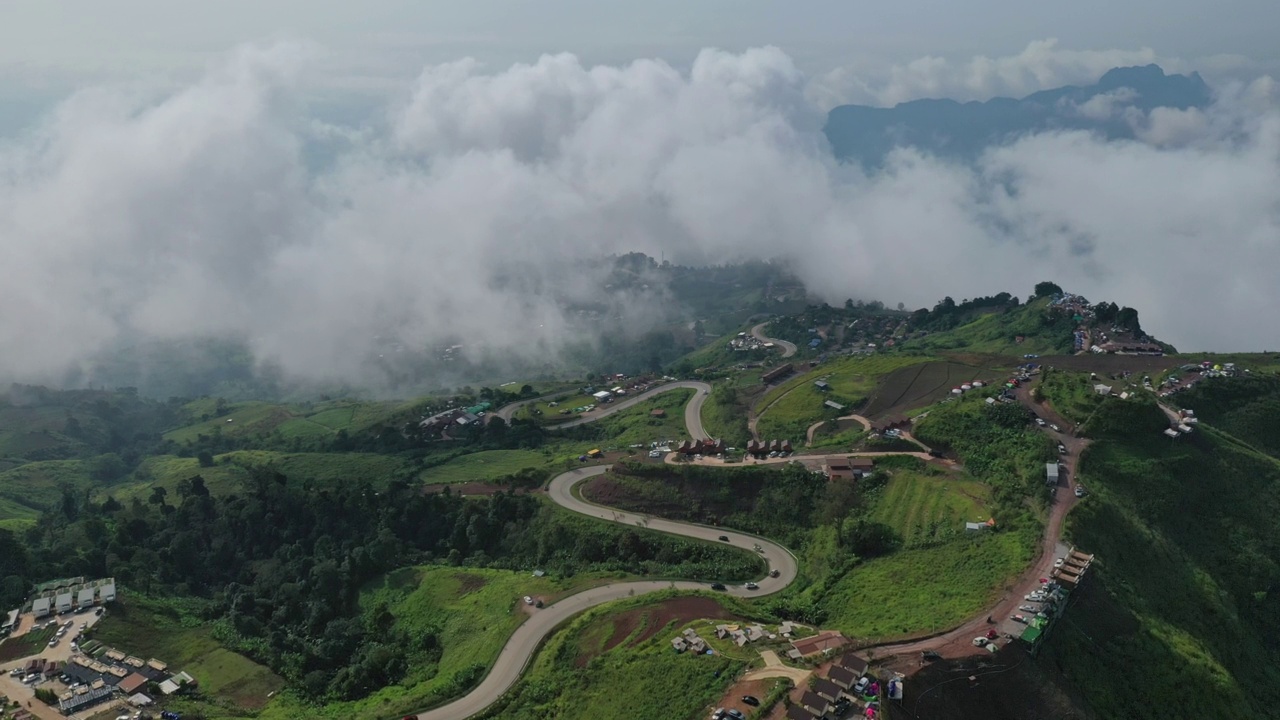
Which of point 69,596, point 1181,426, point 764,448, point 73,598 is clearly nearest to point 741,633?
point 764,448

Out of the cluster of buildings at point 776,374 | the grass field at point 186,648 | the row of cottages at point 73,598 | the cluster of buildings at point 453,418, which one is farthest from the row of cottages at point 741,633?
the cluster of buildings at point 453,418

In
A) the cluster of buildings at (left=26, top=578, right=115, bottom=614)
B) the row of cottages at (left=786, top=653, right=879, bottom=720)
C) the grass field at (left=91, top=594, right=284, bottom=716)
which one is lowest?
the grass field at (left=91, top=594, right=284, bottom=716)

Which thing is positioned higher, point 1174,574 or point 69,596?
point 69,596

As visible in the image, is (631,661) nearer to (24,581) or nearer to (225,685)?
(225,685)

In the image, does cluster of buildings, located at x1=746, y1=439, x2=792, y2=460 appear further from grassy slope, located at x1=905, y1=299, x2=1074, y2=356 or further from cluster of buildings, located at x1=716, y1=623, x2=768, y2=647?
grassy slope, located at x1=905, y1=299, x2=1074, y2=356

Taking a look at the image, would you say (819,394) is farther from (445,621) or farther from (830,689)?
(830,689)

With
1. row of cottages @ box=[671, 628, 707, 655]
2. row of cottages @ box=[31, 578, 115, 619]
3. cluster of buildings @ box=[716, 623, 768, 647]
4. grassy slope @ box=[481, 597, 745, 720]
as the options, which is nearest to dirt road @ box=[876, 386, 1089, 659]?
cluster of buildings @ box=[716, 623, 768, 647]
